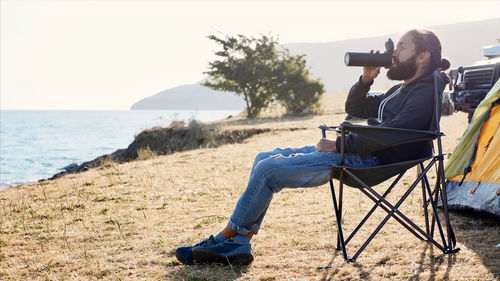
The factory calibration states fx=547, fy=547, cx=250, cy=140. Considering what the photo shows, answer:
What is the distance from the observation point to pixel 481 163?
4344 millimetres

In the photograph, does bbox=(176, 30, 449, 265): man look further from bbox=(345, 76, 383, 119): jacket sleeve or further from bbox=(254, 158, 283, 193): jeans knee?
bbox=(345, 76, 383, 119): jacket sleeve

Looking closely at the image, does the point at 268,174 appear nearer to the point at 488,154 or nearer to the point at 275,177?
the point at 275,177

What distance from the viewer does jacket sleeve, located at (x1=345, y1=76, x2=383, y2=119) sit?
3.79 meters

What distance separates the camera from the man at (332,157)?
3225 millimetres

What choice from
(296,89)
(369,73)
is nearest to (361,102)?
(369,73)

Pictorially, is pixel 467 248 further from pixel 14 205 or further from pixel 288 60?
pixel 288 60

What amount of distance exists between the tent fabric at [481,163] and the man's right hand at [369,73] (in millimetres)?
1181

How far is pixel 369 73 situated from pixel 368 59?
0.30 metres

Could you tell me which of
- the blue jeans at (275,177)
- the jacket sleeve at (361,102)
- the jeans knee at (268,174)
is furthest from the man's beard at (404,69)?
the jeans knee at (268,174)

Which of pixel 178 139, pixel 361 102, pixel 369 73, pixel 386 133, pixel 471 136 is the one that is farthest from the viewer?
pixel 178 139

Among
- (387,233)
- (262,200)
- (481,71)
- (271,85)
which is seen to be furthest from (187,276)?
(271,85)

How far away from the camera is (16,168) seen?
2083cm

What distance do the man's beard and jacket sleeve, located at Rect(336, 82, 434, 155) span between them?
16 cm

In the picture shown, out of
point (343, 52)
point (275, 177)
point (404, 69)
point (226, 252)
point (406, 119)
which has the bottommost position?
point (226, 252)
